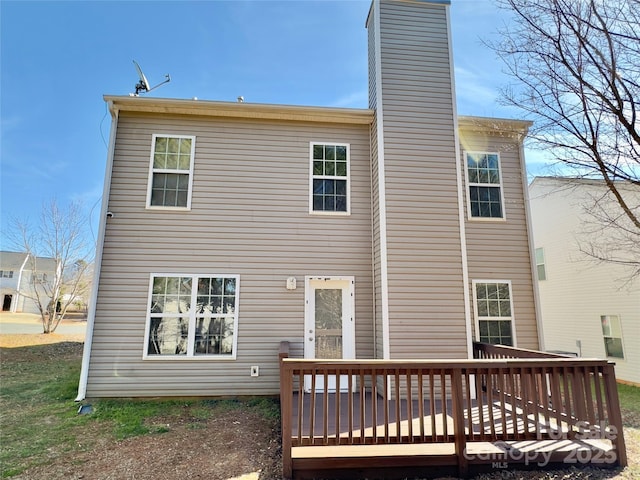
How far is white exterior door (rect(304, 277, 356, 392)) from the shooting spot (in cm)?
603

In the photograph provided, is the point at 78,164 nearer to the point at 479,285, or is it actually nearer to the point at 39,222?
the point at 39,222

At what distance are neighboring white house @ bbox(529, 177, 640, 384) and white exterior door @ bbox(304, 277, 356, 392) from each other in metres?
5.25

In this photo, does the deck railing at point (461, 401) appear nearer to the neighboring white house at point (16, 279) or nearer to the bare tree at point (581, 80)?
the bare tree at point (581, 80)

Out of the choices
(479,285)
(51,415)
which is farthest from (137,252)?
(479,285)

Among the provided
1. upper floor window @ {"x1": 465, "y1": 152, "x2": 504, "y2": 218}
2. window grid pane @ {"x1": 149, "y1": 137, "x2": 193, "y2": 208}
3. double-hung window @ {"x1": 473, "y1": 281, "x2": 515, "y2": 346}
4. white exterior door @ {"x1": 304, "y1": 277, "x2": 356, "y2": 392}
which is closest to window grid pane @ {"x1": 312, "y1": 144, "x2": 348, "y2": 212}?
white exterior door @ {"x1": 304, "y1": 277, "x2": 356, "y2": 392}

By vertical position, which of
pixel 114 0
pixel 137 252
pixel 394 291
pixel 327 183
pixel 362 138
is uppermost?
pixel 114 0

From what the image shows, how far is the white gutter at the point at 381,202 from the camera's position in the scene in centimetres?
559

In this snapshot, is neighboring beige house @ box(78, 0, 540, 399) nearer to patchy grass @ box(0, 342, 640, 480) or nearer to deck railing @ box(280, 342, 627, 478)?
patchy grass @ box(0, 342, 640, 480)

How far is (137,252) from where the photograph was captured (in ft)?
19.8

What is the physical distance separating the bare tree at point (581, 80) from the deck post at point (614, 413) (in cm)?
186

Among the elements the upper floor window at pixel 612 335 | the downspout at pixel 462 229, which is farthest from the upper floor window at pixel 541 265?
the downspout at pixel 462 229

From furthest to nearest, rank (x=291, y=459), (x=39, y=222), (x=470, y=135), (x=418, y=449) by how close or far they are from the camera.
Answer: (x=39, y=222) < (x=470, y=135) < (x=418, y=449) < (x=291, y=459)

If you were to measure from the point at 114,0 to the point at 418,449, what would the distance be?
978 cm

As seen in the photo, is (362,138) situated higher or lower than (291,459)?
higher
